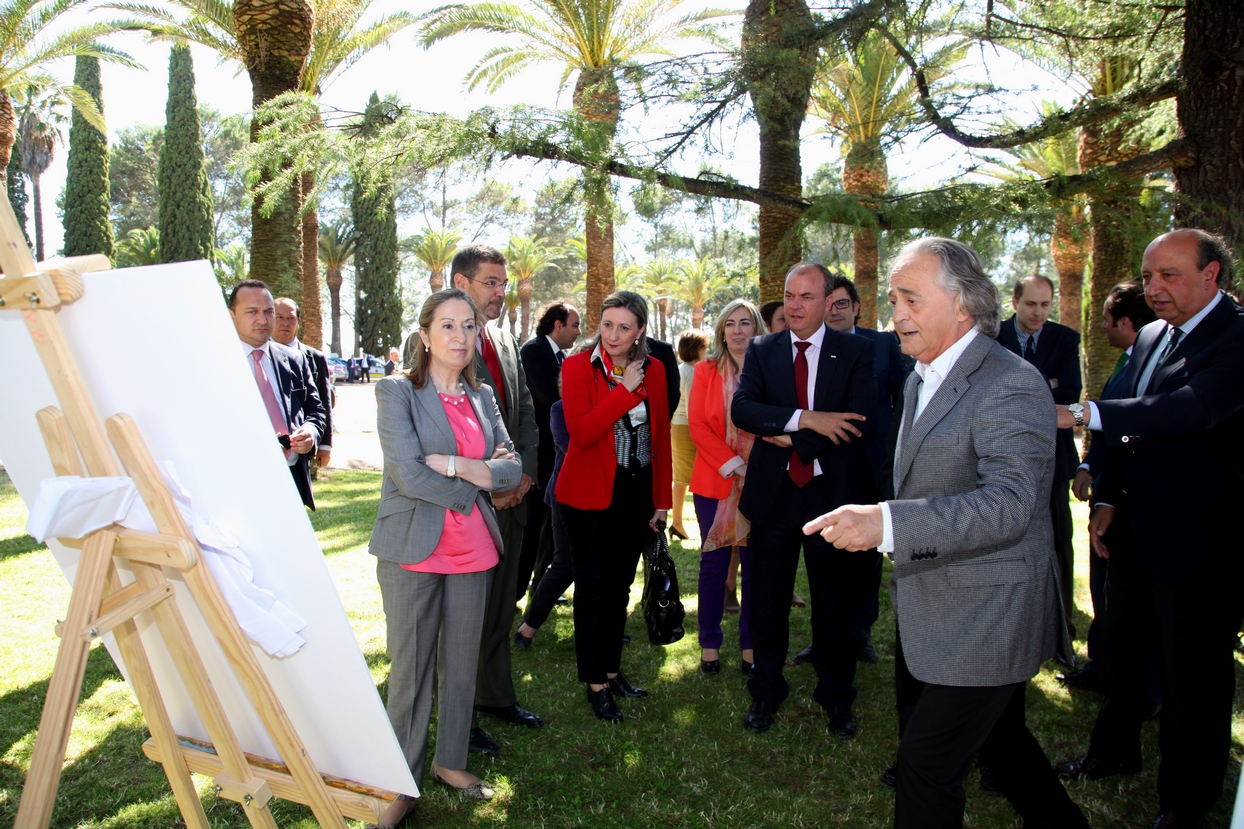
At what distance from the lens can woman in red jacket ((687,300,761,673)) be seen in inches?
187

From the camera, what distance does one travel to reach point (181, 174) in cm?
3159

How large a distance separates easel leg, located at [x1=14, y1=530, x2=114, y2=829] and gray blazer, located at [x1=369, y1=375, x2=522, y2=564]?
3.63 ft

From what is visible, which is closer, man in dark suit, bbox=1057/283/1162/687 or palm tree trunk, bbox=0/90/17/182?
man in dark suit, bbox=1057/283/1162/687

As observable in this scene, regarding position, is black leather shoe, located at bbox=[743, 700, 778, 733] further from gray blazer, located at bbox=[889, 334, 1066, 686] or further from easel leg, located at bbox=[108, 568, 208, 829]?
easel leg, located at bbox=[108, 568, 208, 829]

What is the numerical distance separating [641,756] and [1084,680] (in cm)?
253

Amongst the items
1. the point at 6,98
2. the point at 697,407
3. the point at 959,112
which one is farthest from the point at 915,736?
the point at 6,98

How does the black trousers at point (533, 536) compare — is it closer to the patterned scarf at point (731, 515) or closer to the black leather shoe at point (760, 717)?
the patterned scarf at point (731, 515)

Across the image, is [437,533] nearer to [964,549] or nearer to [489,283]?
[489,283]

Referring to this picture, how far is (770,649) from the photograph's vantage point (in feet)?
13.3

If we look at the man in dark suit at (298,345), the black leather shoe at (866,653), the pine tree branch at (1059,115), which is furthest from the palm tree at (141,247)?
the black leather shoe at (866,653)

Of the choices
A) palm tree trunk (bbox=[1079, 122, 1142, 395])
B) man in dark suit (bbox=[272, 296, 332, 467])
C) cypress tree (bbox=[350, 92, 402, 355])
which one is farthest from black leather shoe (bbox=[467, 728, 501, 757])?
cypress tree (bbox=[350, 92, 402, 355])

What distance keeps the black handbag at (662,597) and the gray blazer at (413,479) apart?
154 cm

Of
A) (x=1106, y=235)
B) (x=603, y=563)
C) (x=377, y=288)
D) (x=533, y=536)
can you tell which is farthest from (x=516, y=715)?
(x=377, y=288)

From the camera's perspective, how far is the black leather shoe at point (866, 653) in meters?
4.91
